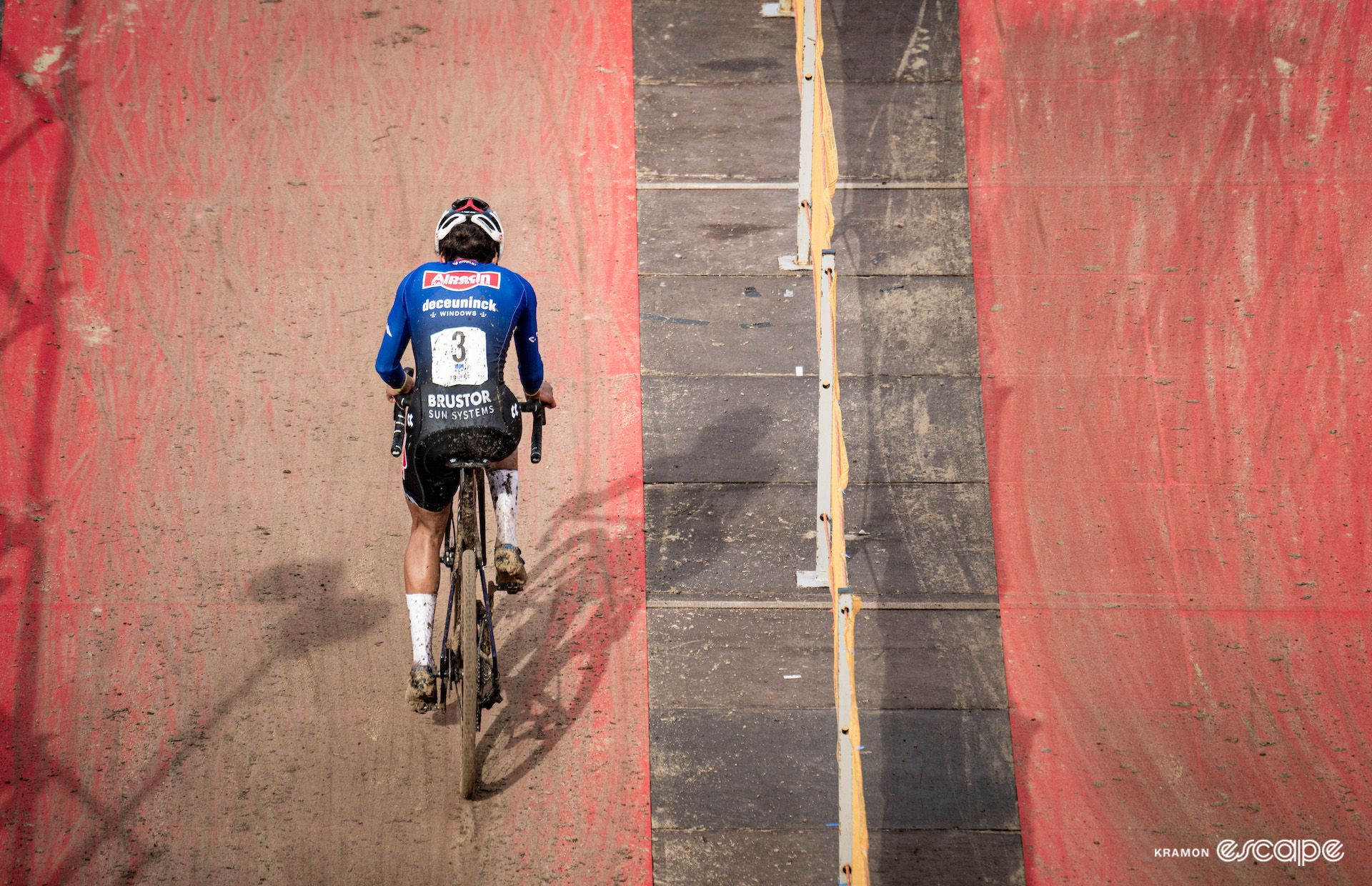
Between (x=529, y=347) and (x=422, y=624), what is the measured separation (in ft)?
3.99

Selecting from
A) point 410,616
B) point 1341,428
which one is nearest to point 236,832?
point 410,616

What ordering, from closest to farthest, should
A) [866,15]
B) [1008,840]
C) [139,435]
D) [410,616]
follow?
1. [410,616]
2. [1008,840]
3. [139,435]
4. [866,15]

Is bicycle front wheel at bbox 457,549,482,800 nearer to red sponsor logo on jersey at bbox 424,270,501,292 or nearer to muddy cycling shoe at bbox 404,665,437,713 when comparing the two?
muddy cycling shoe at bbox 404,665,437,713

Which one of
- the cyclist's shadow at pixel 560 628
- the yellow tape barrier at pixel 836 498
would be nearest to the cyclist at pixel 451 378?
the cyclist's shadow at pixel 560 628

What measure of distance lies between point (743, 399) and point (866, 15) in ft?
10.7

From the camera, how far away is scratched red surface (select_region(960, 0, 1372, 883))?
16.8 ft

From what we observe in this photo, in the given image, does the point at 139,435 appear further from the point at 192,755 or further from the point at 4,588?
the point at 192,755

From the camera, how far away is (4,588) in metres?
5.27

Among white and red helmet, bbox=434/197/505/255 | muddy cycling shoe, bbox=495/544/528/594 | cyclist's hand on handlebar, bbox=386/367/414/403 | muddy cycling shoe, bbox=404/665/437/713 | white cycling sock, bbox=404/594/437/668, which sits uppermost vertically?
white and red helmet, bbox=434/197/505/255

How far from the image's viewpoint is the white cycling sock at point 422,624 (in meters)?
4.19

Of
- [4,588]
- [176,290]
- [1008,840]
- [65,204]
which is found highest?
[65,204]

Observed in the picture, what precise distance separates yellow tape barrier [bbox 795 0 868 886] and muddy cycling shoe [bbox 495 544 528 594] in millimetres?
1302

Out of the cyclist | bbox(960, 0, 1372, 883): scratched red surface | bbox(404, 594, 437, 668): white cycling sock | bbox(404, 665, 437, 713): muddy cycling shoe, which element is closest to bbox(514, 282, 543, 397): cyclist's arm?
the cyclist

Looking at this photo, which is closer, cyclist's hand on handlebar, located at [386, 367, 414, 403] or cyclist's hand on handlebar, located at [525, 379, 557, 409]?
cyclist's hand on handlebar, located at [386, 367, 414, 403]
